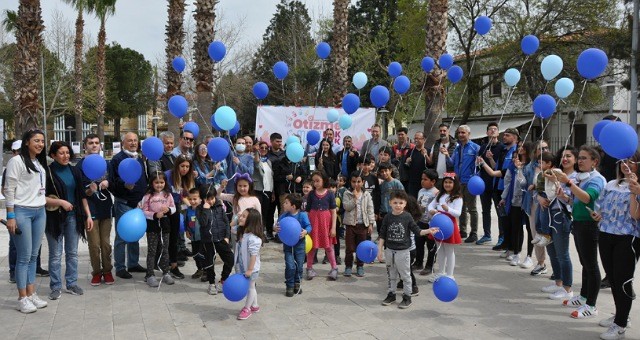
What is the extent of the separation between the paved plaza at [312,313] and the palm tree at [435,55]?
4628 millimetres

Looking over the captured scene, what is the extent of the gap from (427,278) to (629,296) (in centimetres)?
244

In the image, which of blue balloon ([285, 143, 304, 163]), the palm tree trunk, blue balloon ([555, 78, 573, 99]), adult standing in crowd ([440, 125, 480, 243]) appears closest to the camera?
blue balloon ([555, 78, 573, 99])

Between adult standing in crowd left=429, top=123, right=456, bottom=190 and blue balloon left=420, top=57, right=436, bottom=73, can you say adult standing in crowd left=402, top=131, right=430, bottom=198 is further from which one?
blue balloon left=420, top=57, right=436, bottom=73

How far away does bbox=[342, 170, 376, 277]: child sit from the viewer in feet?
20.4

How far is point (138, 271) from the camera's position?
6582mm

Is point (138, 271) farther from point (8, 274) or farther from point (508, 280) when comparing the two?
point (508, 280)

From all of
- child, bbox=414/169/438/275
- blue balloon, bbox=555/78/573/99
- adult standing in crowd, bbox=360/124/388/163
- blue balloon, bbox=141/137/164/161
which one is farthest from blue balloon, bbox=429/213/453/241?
adult standing in crowd, bbox=360/124/388/163

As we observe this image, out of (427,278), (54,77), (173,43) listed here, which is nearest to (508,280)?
(427,278)

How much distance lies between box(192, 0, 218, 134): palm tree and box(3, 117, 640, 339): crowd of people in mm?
2635

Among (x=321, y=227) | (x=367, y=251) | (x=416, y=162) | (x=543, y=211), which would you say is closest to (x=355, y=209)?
(x=321, y=227)

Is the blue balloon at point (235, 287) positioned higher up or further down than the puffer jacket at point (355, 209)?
further down

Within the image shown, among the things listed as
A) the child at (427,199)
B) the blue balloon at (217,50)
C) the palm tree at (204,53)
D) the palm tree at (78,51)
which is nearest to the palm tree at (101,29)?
the palm tree at (78,51)

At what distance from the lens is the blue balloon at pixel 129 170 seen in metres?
5.45

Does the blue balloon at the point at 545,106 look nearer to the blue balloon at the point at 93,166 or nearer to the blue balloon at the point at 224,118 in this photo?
the blue balloon at the point at 224,118
